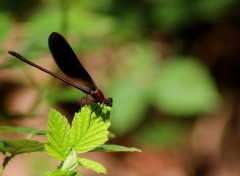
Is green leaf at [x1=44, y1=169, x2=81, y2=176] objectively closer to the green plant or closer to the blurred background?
the green plant

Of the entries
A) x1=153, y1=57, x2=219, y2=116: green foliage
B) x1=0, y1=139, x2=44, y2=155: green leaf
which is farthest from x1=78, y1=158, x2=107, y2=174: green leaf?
x1=153, y1=57, x2=219, y2=116: green foliage

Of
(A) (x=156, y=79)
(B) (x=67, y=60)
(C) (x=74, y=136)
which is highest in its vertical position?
(A) (x=156, y=79)

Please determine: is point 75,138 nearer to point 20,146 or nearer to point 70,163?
point 70,163

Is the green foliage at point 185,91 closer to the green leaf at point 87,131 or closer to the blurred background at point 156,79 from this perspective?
the blurred background at point 156,79

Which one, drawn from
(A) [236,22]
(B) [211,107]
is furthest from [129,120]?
(A) [236,22]

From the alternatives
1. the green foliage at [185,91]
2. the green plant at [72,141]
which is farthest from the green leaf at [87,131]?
the green foliage at [185,91]

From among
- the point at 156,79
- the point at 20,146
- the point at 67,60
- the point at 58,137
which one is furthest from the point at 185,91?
the point at 58,137

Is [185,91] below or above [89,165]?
above

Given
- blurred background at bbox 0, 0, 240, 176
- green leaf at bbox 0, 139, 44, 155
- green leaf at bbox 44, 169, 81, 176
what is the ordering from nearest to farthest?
green leaf at bbox 44, 169, 81, 176, green leaf at bbox 0, 139, 44, 155, blurred background at bbox 0, 0, 240, 176
